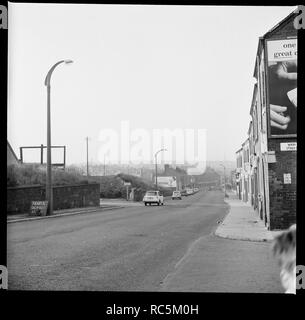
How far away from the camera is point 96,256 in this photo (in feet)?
31.5

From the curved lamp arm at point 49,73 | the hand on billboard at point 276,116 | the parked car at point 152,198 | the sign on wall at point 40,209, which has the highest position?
the hand on billboard at point 276,116

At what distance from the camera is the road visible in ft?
20.6

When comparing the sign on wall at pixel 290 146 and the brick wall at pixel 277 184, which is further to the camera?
the brick wall at pixel 277 184

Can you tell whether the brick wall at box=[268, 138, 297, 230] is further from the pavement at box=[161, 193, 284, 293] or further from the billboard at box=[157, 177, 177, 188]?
the billboard at box=[157, 177, 177, 188]

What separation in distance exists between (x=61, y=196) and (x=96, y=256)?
1848cm

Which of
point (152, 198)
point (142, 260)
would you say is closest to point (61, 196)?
point (152, 198)

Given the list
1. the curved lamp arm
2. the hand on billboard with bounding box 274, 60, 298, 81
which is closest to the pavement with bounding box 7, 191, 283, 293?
the curved lamp arm

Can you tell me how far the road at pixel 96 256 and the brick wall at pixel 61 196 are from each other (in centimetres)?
598

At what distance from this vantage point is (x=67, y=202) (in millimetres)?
28250

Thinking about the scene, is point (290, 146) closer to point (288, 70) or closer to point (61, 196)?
point (288, 70)

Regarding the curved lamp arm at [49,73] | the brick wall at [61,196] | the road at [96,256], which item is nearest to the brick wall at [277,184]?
the road at [96,256]

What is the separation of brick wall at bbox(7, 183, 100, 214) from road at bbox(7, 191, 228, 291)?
5.98 m

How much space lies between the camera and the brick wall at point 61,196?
22.0 meters

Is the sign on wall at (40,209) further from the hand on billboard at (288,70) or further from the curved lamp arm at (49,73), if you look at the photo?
the curved lamp arm at (49,73)
